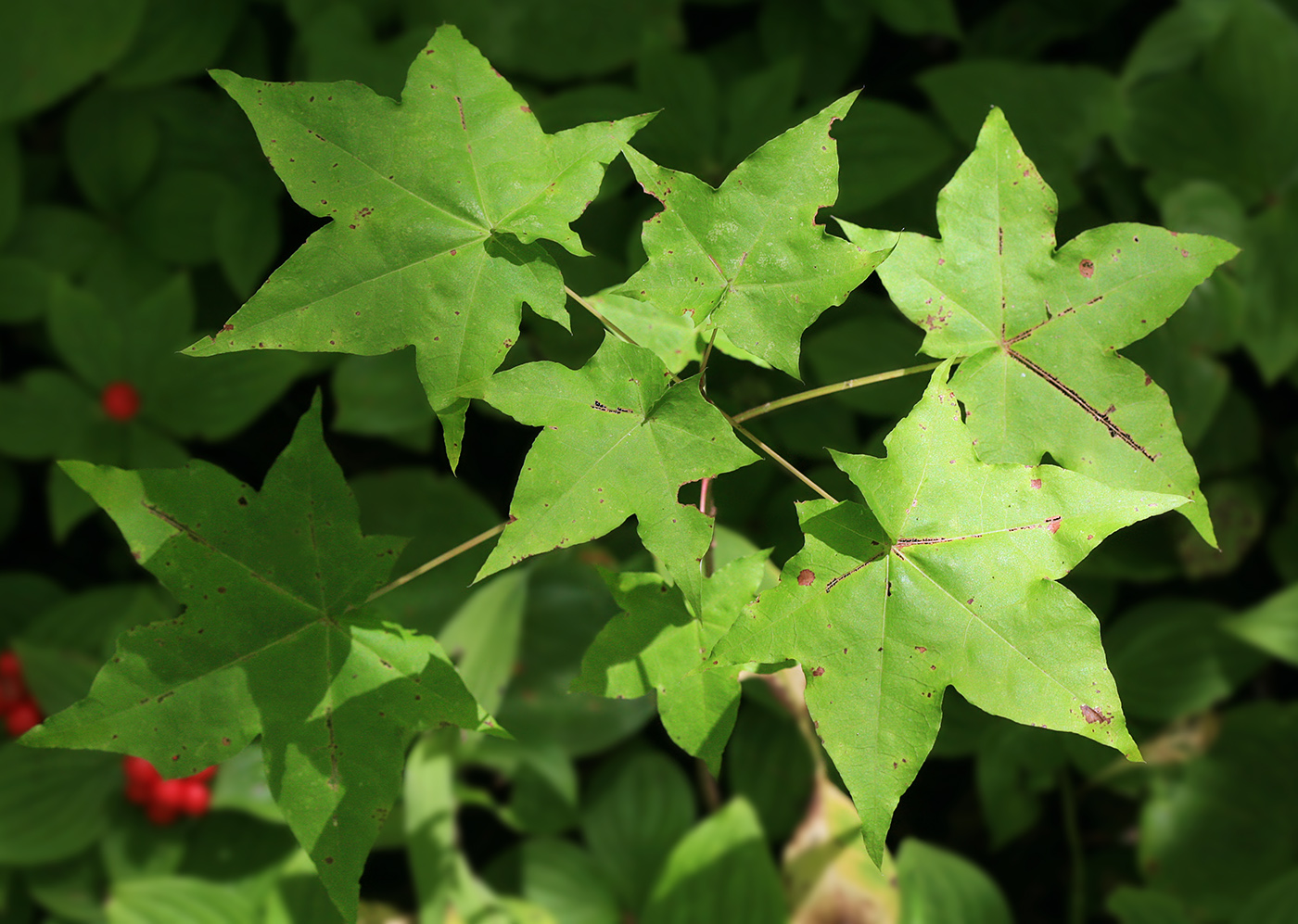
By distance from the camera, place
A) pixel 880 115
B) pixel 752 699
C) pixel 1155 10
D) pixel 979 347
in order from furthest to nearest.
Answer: pixel 1155 10, pixel 752 699, pixel 880 115, pixel 979 347

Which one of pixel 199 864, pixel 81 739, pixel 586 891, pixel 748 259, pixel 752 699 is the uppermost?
pixel 748 259

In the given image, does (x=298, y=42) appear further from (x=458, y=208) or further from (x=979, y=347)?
(x=979, y=347)

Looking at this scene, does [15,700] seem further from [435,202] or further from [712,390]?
[435,202]

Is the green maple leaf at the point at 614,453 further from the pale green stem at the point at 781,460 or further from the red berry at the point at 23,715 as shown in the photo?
the red berry at the point at 23,715

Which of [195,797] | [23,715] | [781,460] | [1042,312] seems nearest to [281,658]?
[781,460]

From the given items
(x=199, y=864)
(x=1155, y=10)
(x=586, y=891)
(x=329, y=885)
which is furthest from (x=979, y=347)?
(x=199, y=864)
